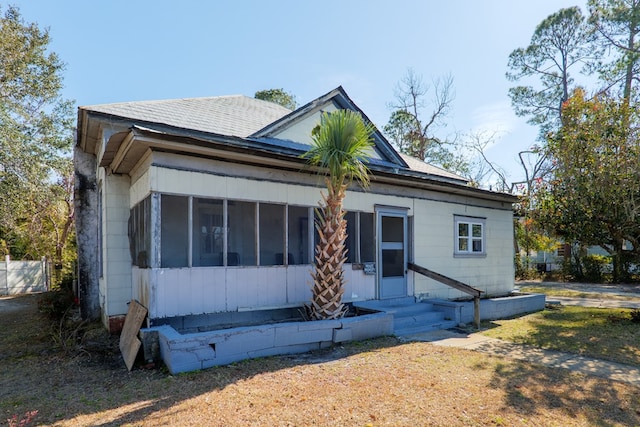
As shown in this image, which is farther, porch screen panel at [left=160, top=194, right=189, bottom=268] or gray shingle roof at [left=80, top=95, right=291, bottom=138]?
gray shingle roof at [left=80, top=95, right=291, bottom=138]

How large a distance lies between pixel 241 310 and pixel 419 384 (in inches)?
129

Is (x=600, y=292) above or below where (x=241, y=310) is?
below

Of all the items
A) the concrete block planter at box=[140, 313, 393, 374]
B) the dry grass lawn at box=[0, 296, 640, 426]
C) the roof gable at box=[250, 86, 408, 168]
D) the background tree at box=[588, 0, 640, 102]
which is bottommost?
the dry grass lawn at box=[0, 296, 640, 426]

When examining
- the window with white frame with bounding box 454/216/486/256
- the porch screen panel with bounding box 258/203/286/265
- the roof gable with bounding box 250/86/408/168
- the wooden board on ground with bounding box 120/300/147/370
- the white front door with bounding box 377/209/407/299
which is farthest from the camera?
the window with white frame with bounding box 454/216/486/256

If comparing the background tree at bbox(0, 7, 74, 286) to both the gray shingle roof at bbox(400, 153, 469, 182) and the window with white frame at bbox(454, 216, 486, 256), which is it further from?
the window with white frame at bbox(454, 216, 486, 256)

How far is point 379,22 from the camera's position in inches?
558

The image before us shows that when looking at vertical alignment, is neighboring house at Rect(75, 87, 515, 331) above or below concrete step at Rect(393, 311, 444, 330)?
above

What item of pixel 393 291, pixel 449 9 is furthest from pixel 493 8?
pixel 393 291

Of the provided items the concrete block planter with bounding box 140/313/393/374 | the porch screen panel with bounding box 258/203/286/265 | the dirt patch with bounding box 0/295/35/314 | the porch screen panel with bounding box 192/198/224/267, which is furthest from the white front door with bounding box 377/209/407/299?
the dirt patch with bounding box 0/295/35/314

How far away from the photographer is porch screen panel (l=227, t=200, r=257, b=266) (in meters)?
6.80

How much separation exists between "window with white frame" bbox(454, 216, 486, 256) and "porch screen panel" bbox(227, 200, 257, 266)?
610cm

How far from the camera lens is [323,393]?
4.44 m

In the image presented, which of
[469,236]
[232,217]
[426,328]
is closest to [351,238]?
[426,328]

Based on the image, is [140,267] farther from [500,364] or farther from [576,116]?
[576,116]
